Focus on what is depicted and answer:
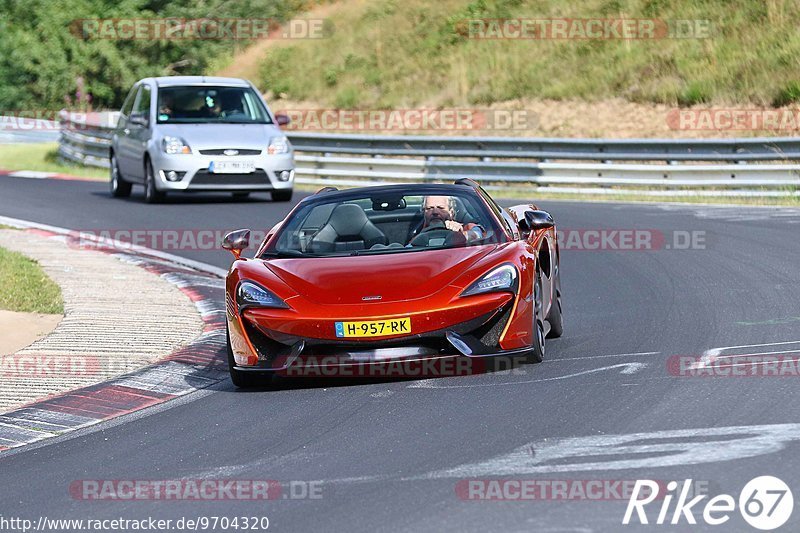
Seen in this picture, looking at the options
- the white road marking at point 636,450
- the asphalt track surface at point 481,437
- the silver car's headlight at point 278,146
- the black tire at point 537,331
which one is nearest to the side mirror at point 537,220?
the black tire at point 537,331

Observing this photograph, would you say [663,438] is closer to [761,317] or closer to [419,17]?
[761,317]

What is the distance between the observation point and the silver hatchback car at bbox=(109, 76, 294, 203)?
20625mm

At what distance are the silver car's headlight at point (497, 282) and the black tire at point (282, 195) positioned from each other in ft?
41.7

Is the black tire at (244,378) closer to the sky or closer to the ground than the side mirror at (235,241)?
closer to the ground

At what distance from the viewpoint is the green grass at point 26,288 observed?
11.9 metres

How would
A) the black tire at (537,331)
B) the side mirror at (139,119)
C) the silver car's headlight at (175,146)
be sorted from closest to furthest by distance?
the black tire at (537,331), the silver car's headlight at (175,146), the side mirror at (139,119)

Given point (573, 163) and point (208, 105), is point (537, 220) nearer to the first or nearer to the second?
point (208, 105)

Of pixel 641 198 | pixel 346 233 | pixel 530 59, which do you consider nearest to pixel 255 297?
pixel 346 233

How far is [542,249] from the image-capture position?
32.8 ft

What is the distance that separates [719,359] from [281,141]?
13.1 metres

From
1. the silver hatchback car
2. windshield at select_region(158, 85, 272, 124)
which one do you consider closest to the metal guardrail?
windshield at select_region(158, 85, 272, 124)

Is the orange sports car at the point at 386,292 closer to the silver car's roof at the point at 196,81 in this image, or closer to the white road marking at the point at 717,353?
the white road marking at the point at 717,353

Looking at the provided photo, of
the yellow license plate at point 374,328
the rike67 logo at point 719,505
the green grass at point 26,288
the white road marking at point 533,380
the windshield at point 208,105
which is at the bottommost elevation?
the green grass at point 26,288

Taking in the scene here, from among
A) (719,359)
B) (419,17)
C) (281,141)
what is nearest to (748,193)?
(281,141)
